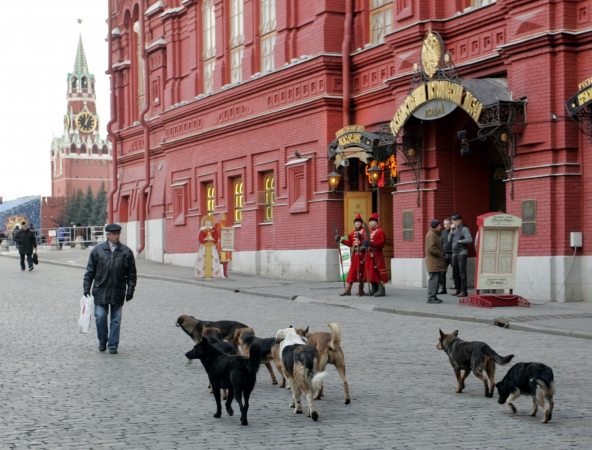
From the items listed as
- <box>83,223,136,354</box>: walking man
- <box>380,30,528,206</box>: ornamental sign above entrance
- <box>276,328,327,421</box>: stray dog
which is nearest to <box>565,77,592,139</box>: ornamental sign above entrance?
<box>380,30,528,206</box>: ornamental sign above entrance

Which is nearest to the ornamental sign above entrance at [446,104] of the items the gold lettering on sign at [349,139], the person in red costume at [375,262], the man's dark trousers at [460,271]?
the gold lettering on sign at [349,139]

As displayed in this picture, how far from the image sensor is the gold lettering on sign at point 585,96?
18345 mm

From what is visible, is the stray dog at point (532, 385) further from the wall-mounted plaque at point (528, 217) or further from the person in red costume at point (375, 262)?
the person in red costume at point (375, 262)

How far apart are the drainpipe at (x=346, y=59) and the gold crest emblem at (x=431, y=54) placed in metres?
4.39

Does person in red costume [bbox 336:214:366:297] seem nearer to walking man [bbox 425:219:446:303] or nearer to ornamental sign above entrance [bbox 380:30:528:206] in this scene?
walking man [bbox 425:219:446:303]

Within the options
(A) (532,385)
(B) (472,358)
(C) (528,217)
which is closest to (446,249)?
(C) (528,217)

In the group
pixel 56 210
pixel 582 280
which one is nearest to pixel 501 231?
pixel 582 280

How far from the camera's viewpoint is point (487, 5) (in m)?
21.5

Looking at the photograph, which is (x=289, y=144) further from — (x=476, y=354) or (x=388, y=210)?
(x=476, y=354)

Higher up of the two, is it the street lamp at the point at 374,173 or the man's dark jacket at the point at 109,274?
the street lamp at the point at 374,173

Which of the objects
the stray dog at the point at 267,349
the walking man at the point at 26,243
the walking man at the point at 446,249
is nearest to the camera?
the stray dog at the point at 267,349

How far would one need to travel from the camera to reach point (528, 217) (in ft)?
66.4

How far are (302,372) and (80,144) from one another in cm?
18878

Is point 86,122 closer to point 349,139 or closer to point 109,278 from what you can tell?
point 349,139
